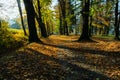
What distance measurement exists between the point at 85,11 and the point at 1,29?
10.4 meters

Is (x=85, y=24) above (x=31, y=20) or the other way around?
the other way around

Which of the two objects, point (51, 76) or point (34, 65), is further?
point (34, 65)

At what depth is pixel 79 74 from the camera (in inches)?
341

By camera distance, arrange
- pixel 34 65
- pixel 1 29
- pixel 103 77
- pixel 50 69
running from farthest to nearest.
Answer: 1. pixel 1 29
2. pixel 34 65
3. pixel 50 69
4. pixel 103 77

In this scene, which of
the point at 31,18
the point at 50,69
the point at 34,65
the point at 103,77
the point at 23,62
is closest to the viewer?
the point at 103,77

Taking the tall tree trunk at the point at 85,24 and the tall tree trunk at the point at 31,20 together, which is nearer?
the tall tree trunk at the point at 31,20

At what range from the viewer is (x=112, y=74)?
8.49 m

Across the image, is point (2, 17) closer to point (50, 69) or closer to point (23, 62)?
point (23, 62)

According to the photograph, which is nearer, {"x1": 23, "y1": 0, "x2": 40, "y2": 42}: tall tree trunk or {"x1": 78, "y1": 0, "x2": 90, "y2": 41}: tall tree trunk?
{"x1": 23, "y1": 0, "x2": 40, "y2": 42}: tall tree trunk

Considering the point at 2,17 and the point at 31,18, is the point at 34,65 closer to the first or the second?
the point at 2,17

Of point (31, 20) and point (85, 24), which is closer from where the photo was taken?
point (31, 20)

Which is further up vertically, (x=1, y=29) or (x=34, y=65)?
(x=1, y=29)

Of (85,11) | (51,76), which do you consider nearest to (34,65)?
(51,76)

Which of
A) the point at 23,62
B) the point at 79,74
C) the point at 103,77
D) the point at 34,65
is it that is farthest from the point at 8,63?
the point at 103,77
